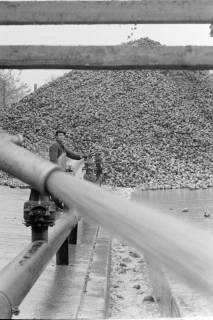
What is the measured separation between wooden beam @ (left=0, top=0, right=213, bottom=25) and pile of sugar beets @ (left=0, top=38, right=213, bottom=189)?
40.9 feet

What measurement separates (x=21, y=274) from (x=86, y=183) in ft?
3.41

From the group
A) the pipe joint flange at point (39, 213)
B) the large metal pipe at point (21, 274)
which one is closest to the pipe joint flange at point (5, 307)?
the large metal pipe at point (21, 274)

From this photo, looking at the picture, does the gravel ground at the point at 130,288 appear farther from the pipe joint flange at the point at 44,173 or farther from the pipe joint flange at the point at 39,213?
the pipe joint flange at the point at 44,173

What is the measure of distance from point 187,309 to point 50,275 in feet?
3.67

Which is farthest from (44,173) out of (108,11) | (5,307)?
(108,11)

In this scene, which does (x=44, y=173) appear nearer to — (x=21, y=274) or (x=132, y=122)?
(x=21, y=274)

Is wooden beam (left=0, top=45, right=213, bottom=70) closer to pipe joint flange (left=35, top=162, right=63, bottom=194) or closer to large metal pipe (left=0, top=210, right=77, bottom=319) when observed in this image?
large metal pipe (left=0, top=210, right=77, bottom=319)

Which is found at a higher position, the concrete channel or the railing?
the railing

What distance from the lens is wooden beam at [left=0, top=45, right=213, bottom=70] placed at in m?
4.42

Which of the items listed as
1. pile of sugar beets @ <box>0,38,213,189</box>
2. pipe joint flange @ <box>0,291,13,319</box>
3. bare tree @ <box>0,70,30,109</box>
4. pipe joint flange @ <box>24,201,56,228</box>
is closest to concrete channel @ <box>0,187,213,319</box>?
pipe joint flange @ <box>24,201,56,228</box>

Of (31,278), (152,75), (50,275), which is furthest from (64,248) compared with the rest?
(152,75)

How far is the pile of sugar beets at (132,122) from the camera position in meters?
20.5

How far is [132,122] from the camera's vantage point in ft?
84.6

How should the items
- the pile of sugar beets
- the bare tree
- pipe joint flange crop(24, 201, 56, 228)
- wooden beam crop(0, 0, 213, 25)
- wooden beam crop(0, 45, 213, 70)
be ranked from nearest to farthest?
pipe joint flange crop(24, 201, 56, 228)
wooden beam crop(0, 0, 213, 25)
wooden beam crop(0, 45, 213, 70)
the pile of sugar beets
the bare tree
